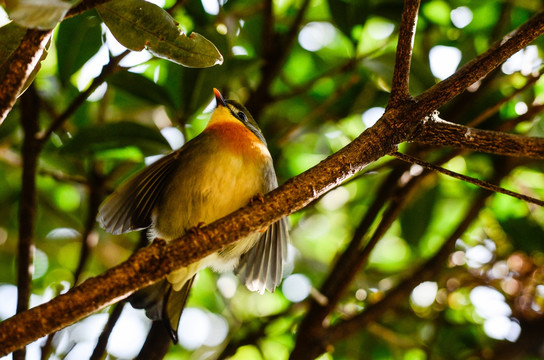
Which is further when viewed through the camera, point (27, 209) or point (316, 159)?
point (316, 159)

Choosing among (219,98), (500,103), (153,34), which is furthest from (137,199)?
(500,103)

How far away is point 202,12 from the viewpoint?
3.11 metres

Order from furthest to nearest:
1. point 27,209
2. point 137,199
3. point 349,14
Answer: point 349,14
point 137,199
point 27,209

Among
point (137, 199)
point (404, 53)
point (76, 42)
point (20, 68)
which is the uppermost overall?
point (404, 53)

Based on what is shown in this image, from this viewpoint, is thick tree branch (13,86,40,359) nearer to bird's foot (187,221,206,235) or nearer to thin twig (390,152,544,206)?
bird's foot (187,221,206,235)

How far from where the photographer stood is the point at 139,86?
2807 mm

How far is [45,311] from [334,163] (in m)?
0.82

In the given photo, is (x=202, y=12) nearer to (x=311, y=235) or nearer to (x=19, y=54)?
(x=311, y=235)

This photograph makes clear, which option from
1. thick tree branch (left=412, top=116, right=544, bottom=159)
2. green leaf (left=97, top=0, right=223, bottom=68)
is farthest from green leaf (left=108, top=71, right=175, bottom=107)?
thick tree branch (left=412, top=116, right=544, bottom=159)

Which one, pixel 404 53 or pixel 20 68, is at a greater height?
pixel 404 53

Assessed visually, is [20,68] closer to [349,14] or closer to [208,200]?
[208,200]

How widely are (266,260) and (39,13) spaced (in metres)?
1.79

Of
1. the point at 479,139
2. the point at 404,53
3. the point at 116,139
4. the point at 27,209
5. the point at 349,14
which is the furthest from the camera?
the point at 349,14

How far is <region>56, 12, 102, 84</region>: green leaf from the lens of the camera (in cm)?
278
